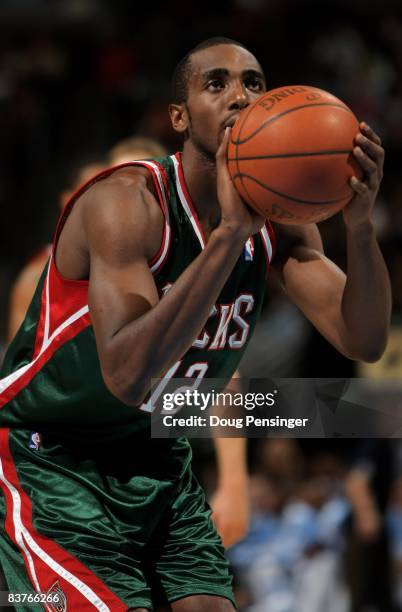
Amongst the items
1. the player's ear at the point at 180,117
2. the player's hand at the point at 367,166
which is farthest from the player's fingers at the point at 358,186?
the player's ear at the point at 180,117

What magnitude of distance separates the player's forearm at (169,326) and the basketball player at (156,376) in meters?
0.08

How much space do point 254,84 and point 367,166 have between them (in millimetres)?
601

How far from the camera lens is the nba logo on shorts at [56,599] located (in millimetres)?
2873

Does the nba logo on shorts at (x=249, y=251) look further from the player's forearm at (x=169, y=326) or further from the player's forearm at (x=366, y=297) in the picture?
the player's forearm at (x=169, y=326)

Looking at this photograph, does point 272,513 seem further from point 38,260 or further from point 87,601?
point 87,601

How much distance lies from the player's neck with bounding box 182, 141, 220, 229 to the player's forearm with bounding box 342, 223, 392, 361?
17.9 inches

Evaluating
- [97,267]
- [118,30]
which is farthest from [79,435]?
[118,30]

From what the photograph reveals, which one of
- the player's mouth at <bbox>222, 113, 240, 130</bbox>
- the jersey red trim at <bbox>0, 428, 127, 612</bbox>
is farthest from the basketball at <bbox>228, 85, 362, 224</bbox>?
the jersey red trim at <bbox>0, 428, 127, 612</bbox>

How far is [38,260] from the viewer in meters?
4.95

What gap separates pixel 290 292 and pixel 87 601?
1209mm

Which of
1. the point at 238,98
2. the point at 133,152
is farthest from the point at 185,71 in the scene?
the point at 133,152

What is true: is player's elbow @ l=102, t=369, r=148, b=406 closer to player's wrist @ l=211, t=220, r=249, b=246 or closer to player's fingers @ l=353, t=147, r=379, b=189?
player's wrist @ l=211, t=220, r=249, b=246

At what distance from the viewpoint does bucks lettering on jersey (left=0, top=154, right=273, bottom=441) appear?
3053 mm

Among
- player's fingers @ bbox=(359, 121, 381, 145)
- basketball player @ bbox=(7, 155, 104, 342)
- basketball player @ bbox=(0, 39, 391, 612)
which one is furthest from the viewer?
basketball player @ bbox=(7, 155, 104, 342)
